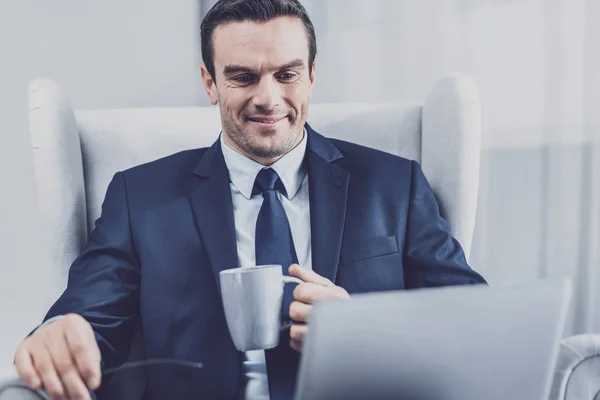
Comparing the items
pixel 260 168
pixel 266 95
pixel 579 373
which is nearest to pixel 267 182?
pixel 260 168

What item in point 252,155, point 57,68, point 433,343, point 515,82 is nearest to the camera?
point 433,343

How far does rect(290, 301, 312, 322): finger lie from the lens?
83cm

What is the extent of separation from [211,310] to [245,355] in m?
0.10

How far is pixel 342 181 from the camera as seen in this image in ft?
4.07

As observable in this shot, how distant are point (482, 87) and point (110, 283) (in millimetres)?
1112

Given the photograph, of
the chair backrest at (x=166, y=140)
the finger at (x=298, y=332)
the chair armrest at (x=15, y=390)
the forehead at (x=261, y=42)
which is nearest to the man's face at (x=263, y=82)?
the forehead at (x=261, y=42)

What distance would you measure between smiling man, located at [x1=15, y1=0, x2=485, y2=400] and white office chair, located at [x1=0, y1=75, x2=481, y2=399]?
0.09m

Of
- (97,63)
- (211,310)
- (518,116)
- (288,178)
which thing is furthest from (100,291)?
(518,116)

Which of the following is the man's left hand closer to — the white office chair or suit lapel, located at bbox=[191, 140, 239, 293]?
suit lapel, located at bbox=[191, 140, 239, 293]

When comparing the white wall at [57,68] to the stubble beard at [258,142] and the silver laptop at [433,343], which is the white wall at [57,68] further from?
the silver laptop at [433,343]

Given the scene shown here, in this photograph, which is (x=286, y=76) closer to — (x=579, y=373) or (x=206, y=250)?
(x=206, y=250)

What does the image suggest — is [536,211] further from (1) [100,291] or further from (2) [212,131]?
(1) [100,291]

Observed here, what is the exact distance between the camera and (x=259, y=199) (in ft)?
4.07

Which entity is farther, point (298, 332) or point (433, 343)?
point (298, 332)
